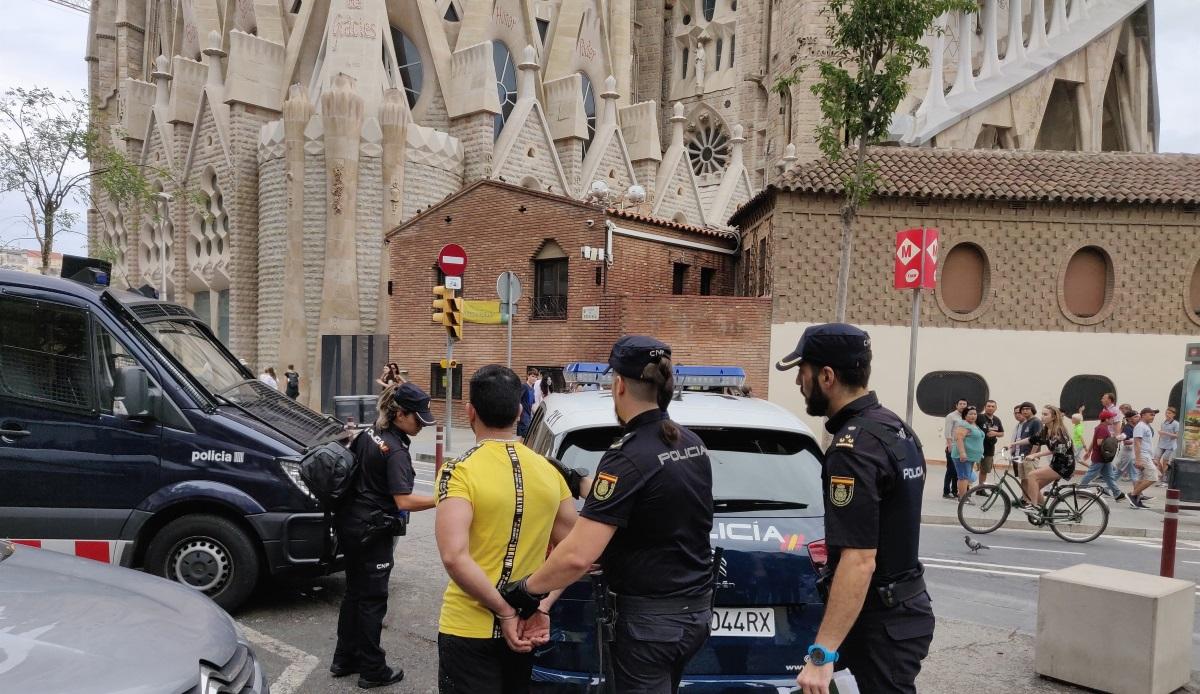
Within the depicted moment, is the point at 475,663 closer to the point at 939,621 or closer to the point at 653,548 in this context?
the point at 653,548

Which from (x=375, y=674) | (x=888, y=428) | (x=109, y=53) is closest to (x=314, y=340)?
(x=375, y=674)

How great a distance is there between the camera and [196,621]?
299cm

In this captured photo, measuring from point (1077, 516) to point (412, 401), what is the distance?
Result: 31.6ft

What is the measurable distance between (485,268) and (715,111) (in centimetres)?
2882

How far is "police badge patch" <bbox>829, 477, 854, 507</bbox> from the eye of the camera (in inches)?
99.5

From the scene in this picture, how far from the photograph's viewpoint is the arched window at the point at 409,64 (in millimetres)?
33125

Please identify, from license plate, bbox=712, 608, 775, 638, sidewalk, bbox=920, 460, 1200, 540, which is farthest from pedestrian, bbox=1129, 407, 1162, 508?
license plate, bbox=712, 608, 775, 638

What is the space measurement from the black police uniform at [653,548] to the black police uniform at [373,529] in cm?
205

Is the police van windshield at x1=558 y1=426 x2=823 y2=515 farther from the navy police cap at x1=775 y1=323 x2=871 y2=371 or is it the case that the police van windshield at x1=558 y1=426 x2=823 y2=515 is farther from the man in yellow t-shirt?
the navy police cap at x1=775 y1=323 x2=871 y2=371

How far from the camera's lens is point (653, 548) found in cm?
267

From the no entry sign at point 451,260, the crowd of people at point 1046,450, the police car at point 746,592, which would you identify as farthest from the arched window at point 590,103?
the police car at point 746,592

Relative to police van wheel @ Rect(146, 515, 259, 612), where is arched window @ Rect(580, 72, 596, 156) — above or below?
above

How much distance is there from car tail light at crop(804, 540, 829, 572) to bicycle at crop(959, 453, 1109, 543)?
8.38 m

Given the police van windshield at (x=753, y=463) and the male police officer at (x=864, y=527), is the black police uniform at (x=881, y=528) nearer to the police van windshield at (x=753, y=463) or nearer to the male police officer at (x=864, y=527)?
the male police officer at (x=864, y=527)
